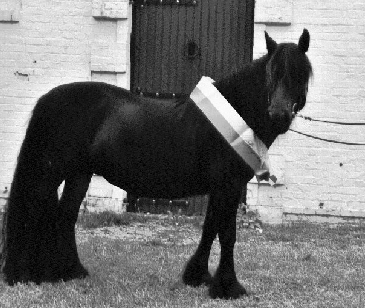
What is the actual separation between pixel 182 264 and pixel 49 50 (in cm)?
380

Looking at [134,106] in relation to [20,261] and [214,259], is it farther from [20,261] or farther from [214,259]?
[214,259]

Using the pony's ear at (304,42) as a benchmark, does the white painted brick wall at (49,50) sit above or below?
below

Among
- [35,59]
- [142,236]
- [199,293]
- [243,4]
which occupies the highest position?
[243,4]

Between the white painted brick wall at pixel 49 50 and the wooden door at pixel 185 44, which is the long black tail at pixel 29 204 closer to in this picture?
the white painted brick wall at pixel 49 50

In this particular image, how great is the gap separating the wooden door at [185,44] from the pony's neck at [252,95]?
3837mm

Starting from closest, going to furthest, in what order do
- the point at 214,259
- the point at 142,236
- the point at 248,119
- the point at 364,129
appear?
1. the point at 248,119
2. the point at 214,259
3. the point at 142,236
4. the point at 364,129

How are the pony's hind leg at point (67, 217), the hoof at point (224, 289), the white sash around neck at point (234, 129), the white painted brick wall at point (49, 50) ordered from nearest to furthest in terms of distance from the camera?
the white sash around neck at point (234, 129) < the hoof at point (224, 289) < the pony's hind leg at point (67, 217) < the white painted brick wall at point (49, 50)

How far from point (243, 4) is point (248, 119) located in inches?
164

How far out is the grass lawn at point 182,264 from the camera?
18.4ft

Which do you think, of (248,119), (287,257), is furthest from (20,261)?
(287,257)

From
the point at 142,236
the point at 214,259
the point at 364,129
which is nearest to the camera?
the point at 214,259

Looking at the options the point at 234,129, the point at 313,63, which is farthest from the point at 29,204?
the point at 313,63

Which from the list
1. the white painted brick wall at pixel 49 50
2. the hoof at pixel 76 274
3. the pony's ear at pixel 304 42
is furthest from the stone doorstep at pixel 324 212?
the pony's ear at pixel 304 42

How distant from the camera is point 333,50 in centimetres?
923
